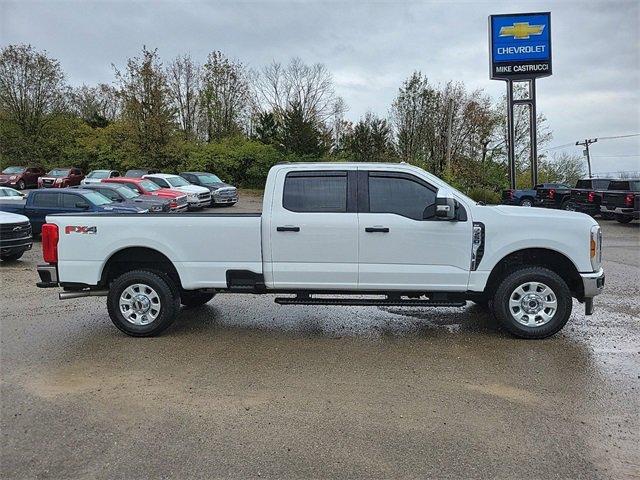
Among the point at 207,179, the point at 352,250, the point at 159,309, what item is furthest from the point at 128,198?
the point at 352,250

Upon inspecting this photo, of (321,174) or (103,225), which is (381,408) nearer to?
(321,174)

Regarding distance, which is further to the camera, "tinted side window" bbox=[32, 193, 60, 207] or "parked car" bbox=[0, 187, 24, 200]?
"parked car" bbox=[0, 187, 24, 200]

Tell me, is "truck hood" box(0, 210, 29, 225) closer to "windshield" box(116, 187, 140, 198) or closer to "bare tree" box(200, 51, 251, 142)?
"windshield" box(116, 187, 140, 198)

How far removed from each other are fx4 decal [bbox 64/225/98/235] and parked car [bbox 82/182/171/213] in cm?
1049

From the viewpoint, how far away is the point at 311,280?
18.7 feet

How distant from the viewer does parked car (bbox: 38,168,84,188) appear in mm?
31109

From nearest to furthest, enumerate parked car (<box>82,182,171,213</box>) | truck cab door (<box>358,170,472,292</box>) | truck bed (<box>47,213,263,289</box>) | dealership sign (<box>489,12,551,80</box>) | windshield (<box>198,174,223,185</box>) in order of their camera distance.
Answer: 1. truck cab door (<box>358,170,472,292</box>)
2. truck bed (<box>47,213,263,289</box>)
3. parked car (<box>82,182,171,213</box>)
4. dealership sign (<box>489,12,551,80</box>)
5. windshield (<box>198,174,223,185</box>)

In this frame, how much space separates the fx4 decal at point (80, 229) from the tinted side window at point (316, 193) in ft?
7.32

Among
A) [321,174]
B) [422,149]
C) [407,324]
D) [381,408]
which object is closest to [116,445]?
[381,408]

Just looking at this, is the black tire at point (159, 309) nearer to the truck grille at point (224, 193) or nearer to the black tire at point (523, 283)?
the black tire at point (523, 283)

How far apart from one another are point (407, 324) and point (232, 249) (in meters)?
2.42

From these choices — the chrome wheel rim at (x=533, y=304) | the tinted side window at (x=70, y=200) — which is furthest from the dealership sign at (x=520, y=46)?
the chrome wheel rim at (x=533, y=304)

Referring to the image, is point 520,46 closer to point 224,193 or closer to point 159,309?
point 224,193

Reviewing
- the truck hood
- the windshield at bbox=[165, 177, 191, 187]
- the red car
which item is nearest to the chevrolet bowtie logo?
the windshield at bbox=[165, 177, 191, 187]
